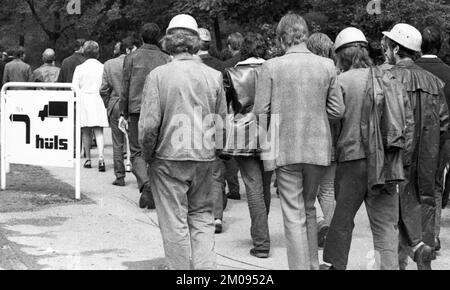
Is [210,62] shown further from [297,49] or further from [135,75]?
[297,49]

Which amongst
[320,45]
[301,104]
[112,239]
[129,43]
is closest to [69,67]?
[129,43]

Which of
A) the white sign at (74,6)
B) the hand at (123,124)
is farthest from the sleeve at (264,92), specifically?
the white sign at (74,6)

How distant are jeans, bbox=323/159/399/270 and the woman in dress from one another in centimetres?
685

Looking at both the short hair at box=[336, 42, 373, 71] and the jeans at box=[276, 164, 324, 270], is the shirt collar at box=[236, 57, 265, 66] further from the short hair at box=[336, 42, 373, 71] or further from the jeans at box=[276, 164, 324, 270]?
the jeans at box=[276, 164, 324, 270]

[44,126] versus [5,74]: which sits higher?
[5,74]

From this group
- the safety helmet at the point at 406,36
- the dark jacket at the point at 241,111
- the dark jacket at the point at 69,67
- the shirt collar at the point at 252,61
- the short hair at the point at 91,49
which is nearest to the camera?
the safety helmet at the point at 406,36

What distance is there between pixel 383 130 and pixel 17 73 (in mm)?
11174

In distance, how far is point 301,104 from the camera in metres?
6.05

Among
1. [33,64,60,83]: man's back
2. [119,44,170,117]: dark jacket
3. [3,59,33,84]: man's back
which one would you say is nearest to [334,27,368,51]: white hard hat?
[119,44,170,117]: dark jacket

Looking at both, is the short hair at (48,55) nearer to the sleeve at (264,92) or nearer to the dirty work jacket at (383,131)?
the sleeve at (264,92)

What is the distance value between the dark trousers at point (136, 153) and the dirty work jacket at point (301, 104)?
3631 mm

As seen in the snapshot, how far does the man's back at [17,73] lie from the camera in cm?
1591

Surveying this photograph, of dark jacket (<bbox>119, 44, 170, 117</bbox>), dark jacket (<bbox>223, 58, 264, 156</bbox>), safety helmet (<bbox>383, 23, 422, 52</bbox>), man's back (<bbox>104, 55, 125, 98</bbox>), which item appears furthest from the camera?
man's back (<bbox>104, 55, 125, 98</bbox>)

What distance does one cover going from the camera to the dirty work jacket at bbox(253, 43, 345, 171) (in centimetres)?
605
